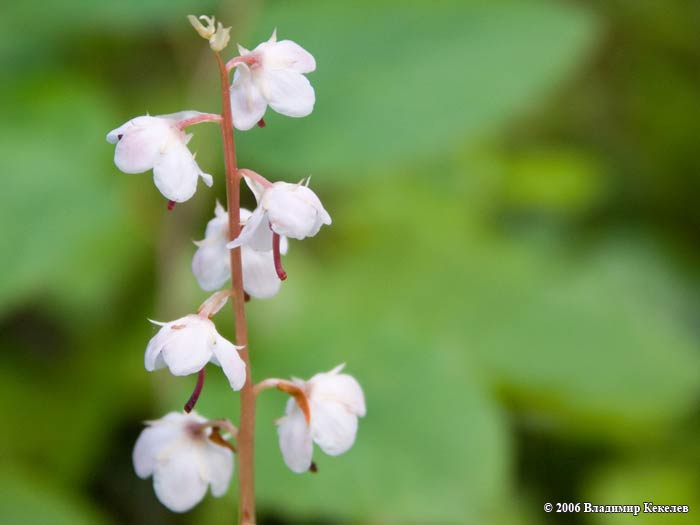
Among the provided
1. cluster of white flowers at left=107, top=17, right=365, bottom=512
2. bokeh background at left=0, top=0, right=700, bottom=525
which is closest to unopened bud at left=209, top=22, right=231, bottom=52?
cluster of white flowers at left=107, top=17, right=365, bottom=512

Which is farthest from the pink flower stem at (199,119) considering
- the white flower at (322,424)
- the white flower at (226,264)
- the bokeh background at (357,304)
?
the bokeh background at (357,304)

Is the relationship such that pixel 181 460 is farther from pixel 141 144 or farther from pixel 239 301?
pixel 141 144

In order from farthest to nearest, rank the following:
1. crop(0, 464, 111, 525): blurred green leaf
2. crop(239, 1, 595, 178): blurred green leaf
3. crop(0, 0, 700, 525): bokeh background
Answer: crop(239, 1, 595, 178): blurred green leaf < crop(0, 0, 700, 525): bokeh background < crop(0, 464, 111, 525): blurred green leaf

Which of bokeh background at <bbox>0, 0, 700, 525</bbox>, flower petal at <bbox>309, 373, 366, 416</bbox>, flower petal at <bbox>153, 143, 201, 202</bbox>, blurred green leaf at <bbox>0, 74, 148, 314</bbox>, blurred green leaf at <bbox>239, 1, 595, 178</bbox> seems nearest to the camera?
flower petal at <bbox>153, 143, 201, 202</bbox>

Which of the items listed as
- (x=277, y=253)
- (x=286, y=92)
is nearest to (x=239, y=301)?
(x=277, y=253)

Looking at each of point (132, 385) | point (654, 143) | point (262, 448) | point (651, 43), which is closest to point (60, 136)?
point (132, 385)

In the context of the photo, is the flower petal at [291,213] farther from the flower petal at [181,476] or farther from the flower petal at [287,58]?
the flower petal at [181,476]

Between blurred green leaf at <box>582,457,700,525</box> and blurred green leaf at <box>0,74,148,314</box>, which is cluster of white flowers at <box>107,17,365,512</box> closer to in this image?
blurred green leaf at <box>0,74,148,314</box>
